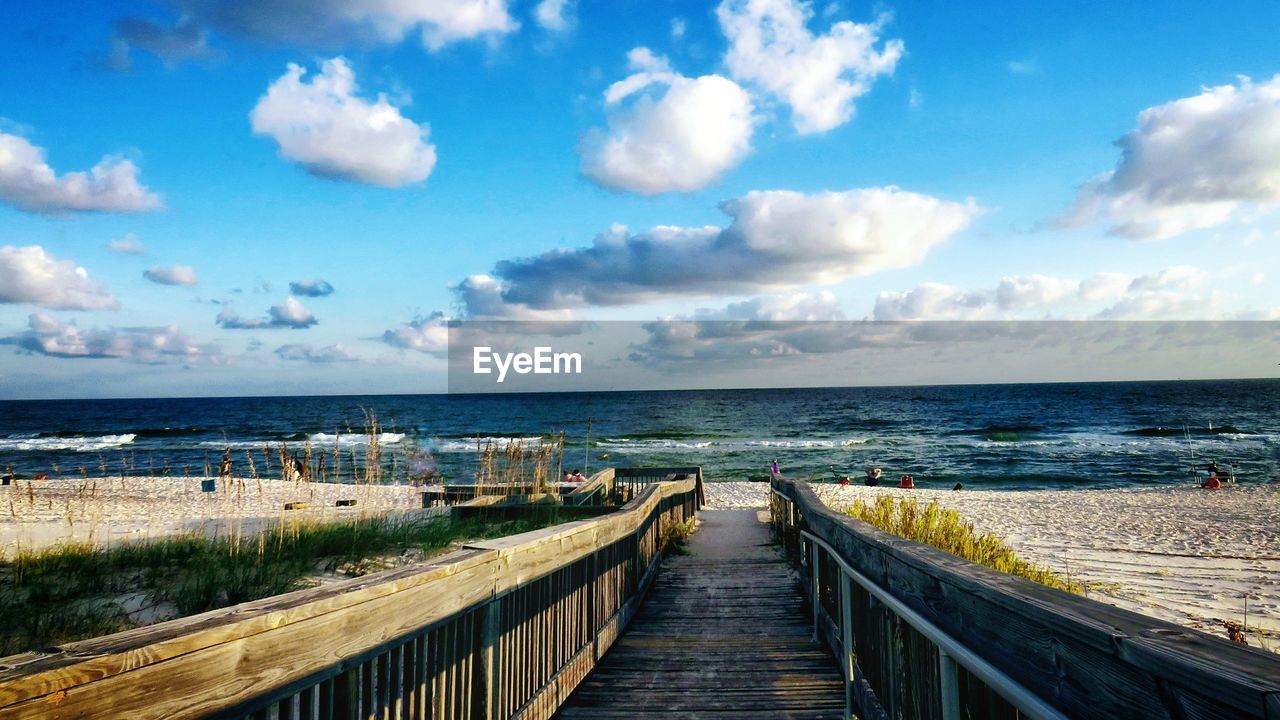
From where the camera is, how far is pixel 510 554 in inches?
131

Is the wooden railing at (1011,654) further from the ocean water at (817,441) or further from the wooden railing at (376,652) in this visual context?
the ocean water at (817,441)

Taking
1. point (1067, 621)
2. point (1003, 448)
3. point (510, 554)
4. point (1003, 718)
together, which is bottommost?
point (1003, 448)

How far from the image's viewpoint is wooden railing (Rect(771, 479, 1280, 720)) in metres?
1.23

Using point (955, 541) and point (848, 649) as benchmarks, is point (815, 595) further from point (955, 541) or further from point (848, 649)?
point (955, 541)

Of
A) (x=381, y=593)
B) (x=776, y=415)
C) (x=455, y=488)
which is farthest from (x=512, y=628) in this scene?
(x=776, y=415)

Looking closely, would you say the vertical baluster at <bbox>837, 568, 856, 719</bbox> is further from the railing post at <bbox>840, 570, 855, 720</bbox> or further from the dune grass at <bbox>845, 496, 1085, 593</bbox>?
the dune grass at <bbox>845, 496, 1085, 593</bbox>

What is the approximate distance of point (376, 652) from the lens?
2289 mm

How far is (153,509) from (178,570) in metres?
13.6

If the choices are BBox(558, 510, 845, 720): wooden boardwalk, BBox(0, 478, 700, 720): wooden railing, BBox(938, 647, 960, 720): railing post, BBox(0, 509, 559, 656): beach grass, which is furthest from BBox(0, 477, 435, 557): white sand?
BBox(938, 647, 960, 720): railing post

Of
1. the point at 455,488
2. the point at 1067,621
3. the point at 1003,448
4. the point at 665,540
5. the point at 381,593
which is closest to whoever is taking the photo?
the point at 1067,621

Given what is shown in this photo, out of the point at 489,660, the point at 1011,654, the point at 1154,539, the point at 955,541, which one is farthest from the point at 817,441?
the point at 1011,654

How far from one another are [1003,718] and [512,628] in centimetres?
235

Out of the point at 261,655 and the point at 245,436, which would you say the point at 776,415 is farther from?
the point at 261,655

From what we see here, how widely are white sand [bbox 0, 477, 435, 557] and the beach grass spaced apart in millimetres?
1088
